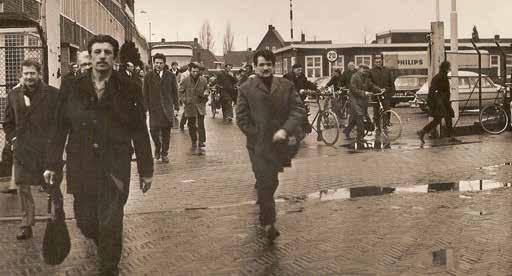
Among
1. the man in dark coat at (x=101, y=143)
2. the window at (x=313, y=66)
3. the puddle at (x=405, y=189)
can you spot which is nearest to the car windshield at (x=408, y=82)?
the window at (x=313, y=66)

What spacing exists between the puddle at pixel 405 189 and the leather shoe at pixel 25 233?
3636mm

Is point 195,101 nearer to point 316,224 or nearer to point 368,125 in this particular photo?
point 368,125

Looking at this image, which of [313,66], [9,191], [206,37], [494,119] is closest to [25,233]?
[9,191]

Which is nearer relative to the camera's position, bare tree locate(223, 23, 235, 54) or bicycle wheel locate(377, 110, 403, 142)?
bicycle wheel locate(377, 110, 403, 142)

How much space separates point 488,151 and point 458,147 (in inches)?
35.9

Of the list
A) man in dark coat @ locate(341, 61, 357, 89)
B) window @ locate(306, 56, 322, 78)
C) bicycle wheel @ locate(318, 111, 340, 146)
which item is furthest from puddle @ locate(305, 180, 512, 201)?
window @ locate(306, 56, 322, 78)

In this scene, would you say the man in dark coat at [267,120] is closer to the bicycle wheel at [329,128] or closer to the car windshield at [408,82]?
the bicycle wheel at [329,128]

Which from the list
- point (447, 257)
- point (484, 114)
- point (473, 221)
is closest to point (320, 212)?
point (473, 221)

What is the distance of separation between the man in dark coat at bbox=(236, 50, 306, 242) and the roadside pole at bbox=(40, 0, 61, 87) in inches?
206

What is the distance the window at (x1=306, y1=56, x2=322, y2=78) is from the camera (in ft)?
190

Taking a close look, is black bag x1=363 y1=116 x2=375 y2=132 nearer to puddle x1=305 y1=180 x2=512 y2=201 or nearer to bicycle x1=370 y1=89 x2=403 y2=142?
bicycle x1=370 y1=89 x2=403 y2=142

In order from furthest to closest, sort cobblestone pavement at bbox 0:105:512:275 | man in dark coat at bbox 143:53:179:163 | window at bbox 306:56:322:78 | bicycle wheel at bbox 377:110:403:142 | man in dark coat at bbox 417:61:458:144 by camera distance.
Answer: window at bbox 306:56:322:78 → bicycle wheel at bbox 377:110:403:142 → man in dark coat at bbox 417:61:458:144 → man in dark coat at bbox 143:53:179:163 → cobblestone pavement at bbox 0:105:512:275

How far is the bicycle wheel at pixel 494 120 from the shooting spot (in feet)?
63.6

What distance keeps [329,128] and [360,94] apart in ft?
3.31
